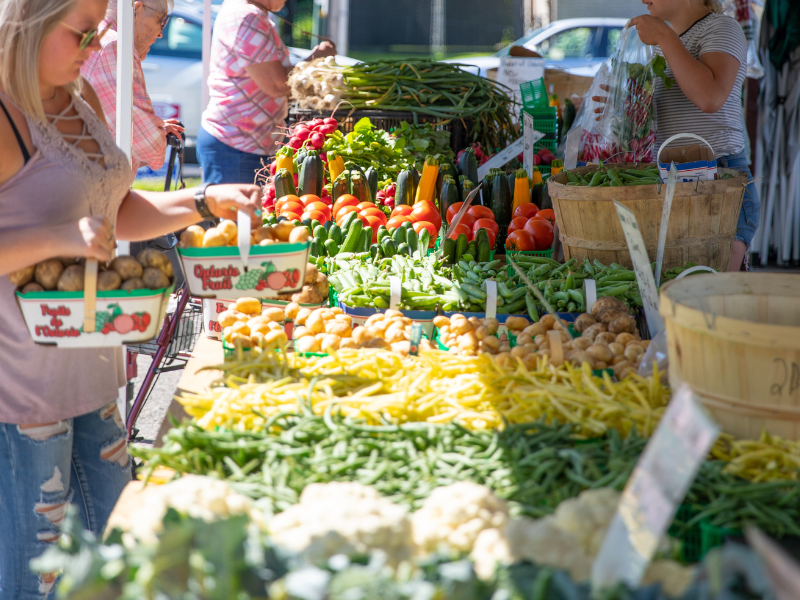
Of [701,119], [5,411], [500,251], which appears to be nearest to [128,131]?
[5,411]

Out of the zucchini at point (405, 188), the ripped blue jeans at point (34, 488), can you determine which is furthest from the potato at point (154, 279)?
the zucchini at point (405, 188)

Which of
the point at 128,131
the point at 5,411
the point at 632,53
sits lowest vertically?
the point at 5,411

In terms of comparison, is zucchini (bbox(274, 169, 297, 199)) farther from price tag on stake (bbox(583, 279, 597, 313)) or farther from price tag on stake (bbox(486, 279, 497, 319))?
price tag on stake (bbox(583, 279, 597, 313))

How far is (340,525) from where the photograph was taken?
4.55ft

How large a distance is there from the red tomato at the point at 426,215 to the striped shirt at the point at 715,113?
143cm

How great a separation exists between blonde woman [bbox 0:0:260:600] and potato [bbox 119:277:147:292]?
0.32 ft

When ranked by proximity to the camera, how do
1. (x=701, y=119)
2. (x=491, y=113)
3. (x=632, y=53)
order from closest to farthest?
(x=701, y=119) → (x=632, y=53) → (x=491, y=113)

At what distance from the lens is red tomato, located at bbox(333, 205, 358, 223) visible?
4.59m

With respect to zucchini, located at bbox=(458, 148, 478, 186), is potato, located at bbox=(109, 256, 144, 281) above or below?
below

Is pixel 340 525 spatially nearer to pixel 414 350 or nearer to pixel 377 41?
pixel 414 350

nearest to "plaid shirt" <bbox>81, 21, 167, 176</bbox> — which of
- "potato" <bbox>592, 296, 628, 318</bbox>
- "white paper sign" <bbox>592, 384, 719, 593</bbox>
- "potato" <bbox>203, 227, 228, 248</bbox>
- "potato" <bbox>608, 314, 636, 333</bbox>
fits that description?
"potato" <bbox>203, 227, 228, 248</bbox>

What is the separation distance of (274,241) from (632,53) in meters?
3.06

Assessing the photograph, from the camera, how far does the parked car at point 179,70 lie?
36.8ft

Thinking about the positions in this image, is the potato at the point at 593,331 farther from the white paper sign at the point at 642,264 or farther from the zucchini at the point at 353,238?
the zucchini at the point at 353,238
